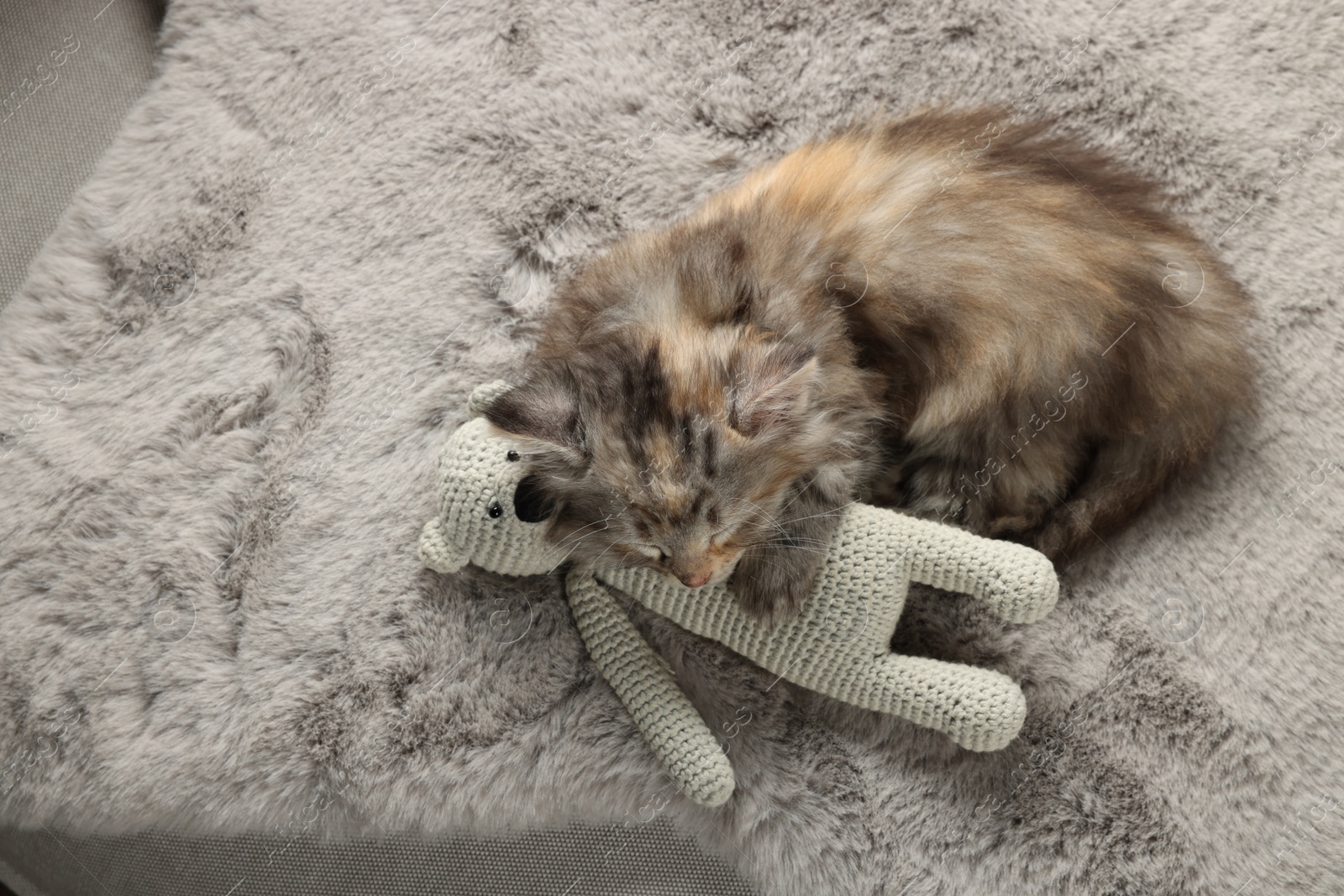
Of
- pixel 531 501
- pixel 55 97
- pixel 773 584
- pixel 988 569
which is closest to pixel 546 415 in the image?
pixel 531 501

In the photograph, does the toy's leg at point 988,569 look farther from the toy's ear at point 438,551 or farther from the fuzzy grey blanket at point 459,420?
the toy's ear at point 438,551

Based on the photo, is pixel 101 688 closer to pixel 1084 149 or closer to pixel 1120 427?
pixel 1120 427

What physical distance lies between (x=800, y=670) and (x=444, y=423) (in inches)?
28.7

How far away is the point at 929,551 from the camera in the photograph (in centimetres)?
138

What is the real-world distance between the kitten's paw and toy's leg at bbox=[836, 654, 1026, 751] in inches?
6.7

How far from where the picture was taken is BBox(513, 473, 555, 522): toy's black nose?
4.31 ft

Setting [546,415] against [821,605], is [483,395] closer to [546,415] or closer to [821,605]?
[546,415]

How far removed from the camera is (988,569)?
1357 millimetres

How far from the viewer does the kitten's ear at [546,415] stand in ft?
4.09

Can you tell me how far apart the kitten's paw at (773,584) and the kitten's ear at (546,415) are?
31 centimetres

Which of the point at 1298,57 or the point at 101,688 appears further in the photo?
the point at 1298,57

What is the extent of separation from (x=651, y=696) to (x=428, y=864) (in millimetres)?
482

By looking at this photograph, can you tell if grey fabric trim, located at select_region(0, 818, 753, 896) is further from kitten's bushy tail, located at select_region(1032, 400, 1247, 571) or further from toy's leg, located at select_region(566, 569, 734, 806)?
kitten's bushy tail, located at select_region(1032, 400, 1247, 571)

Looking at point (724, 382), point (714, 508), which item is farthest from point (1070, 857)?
point (724, 382)
